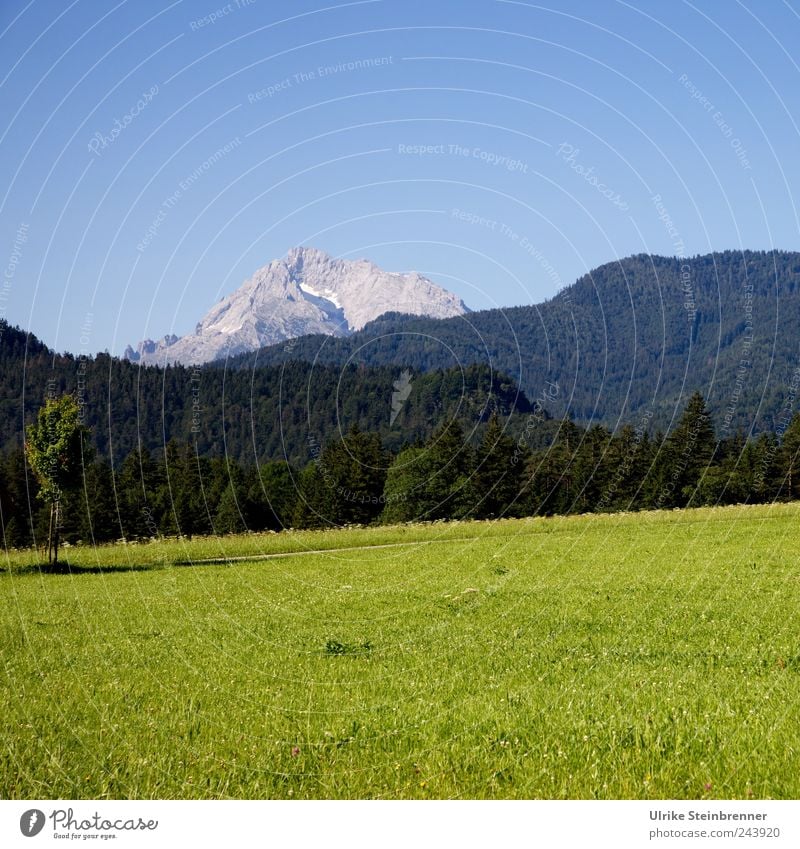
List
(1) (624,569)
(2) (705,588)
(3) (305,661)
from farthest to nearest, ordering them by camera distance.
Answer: (1) (624,569), (2) (705,588), (3) (305,661)

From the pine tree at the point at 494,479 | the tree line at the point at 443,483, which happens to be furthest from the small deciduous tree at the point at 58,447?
the pine tree at the point at 494,479

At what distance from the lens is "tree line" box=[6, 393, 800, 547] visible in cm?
9506

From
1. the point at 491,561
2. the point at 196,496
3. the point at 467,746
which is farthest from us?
the point at 196,496

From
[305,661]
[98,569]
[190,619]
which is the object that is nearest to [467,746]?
[305,661]

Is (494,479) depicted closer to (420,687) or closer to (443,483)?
(443,483)

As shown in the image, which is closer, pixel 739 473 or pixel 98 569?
pixel 98 569

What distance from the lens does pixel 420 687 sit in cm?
1278

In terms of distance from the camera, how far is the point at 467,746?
960 centimetres

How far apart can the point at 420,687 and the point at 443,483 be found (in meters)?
88.8

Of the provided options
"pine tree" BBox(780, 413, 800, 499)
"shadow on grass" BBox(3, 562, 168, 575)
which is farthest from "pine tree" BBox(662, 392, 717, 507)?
"shadow on grass" BBox(3, 562, 168, 575)

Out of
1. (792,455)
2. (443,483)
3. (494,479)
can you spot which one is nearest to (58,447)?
(443,483)
